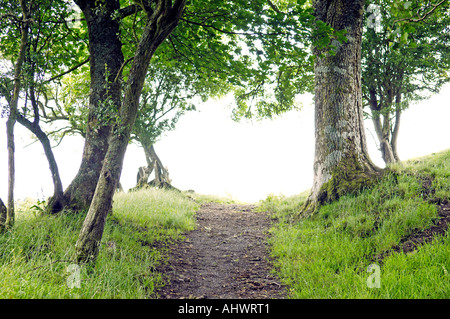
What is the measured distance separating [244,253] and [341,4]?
296 inches

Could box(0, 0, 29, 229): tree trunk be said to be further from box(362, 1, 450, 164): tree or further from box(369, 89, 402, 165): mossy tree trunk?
box(369, 89, 402, 165): mossy tree trunk

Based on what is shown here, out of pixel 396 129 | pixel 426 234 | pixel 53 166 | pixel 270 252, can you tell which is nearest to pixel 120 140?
pixel 53 166

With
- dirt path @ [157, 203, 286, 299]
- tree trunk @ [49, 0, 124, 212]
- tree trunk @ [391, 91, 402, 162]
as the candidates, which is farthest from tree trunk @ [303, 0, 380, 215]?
tree trunk @ [391, 91, 402, 162]

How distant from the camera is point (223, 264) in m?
6.05

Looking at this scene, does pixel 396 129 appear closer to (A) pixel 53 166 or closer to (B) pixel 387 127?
(B) pixel 387 127

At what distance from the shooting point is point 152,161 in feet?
52.0

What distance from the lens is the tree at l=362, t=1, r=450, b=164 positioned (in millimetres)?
12352

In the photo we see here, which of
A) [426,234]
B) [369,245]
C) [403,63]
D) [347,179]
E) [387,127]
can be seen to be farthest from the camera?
[387,127]

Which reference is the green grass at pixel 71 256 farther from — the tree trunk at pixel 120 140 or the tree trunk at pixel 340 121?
the tree trunk at pixel 340 121

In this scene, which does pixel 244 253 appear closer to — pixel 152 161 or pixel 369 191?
pixel 369 191

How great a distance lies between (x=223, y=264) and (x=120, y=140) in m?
3.39

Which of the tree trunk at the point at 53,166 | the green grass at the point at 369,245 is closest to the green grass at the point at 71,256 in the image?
the tree trunk at the point at 53,166

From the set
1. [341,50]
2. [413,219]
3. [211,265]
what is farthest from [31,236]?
[341,50]

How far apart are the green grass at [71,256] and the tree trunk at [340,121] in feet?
14.4
